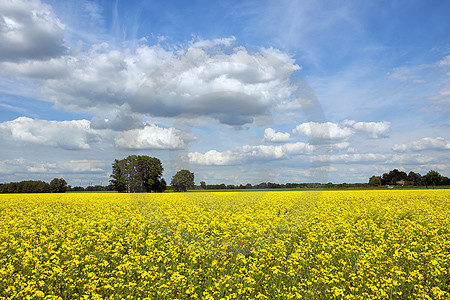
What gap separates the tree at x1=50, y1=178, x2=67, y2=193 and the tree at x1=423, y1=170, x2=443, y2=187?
4740 inches

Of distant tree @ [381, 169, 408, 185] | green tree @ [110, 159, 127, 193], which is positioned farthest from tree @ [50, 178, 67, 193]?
distant tree @ [381, 169, 408, 185]

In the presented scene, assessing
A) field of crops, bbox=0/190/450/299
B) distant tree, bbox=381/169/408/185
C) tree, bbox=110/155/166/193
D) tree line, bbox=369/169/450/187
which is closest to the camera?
field of crops, bbox=0/190/450/299

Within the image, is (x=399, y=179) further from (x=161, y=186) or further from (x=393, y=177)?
(x=161, y=186)

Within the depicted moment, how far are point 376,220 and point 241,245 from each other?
9.38m

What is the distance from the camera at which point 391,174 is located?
5458 inches

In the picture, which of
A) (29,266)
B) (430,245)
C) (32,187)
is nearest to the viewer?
(29,266)

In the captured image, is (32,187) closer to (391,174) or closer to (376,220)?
(376,220)

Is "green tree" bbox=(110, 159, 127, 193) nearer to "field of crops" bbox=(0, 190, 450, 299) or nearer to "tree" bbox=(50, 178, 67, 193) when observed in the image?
"tree" bbox=(50, 178, 67, 193)

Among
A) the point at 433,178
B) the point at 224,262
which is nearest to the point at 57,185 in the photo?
the point at 224,262

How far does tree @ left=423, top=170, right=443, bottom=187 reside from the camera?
97312 mm

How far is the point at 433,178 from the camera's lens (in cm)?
9788

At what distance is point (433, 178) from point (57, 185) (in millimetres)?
122665

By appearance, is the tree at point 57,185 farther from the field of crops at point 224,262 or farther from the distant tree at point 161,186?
the field of crops at point 224,262

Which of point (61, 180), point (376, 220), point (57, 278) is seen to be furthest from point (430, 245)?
point (61, 180)
